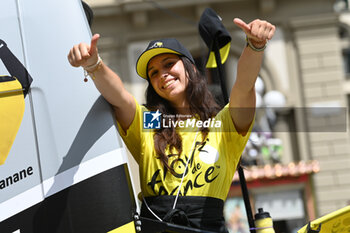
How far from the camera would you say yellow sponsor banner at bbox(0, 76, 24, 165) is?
70.2 inches

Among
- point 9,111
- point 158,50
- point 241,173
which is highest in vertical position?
point 158,50

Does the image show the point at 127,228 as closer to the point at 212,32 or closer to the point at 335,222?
the point at 335,222

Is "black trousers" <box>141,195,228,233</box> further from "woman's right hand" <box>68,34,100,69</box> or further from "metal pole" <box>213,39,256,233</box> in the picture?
"woman's right hand" <box>68,34,100,69</box>

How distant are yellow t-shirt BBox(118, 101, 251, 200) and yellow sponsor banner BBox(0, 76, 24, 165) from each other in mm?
426

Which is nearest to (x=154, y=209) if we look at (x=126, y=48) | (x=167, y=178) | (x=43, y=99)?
(x=167, y=178)

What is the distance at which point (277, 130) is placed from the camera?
467 inches

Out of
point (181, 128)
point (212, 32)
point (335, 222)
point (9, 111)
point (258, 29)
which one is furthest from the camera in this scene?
point (212, 32)

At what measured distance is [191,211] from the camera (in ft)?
6.17

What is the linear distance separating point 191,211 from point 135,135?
39cm

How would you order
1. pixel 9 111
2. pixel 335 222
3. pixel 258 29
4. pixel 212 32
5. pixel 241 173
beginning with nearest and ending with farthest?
pixel 258 29 → pixel 9 111 → pixel 335 222 → pixel 241 173 → pixel 212 32

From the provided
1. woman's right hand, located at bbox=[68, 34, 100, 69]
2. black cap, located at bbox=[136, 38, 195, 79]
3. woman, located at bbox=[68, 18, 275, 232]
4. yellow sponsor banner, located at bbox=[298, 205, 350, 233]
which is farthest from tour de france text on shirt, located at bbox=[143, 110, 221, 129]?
yellow sponsor banner, located at bbox=[298, 205, 350, 233]

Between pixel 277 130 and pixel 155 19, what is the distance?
12.6ft

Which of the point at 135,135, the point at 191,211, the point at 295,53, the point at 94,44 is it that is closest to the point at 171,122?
the point at 135,135

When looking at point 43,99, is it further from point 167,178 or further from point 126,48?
point 126,48
